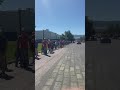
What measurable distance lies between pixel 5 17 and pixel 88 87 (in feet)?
177

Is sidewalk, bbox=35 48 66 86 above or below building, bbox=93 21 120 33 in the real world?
below

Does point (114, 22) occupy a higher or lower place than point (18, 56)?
higher

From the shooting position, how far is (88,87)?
330 inches

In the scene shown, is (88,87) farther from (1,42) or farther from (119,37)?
(119,37)

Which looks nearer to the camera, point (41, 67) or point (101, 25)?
point (41, 67)

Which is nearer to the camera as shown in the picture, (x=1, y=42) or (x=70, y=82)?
(x=70, y=82)

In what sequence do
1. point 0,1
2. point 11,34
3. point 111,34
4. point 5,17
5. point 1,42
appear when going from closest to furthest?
point 1,42
point 0,1
point 11,34
point 5,17
point 111,34

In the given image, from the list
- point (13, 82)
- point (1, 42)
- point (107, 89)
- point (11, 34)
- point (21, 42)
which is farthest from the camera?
point (11, 34)

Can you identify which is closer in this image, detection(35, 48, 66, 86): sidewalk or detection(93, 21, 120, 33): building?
detection(35, 48, 66, 86): sidewalk

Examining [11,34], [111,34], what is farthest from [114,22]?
[11,34]

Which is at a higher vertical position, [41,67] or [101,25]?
[101,25]

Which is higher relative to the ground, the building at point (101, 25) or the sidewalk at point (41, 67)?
the building at point (101, 25)

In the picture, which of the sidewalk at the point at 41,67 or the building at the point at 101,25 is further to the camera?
the building at the point at 101,25

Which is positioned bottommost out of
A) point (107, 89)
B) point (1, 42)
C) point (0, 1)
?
point (107, 89)
